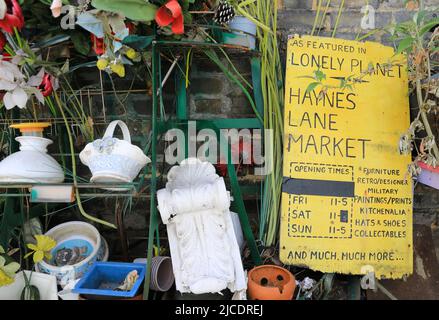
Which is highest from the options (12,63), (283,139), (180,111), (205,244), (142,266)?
(12,63)

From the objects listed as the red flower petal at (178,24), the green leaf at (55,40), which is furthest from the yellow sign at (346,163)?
the green leaf at (55,40)

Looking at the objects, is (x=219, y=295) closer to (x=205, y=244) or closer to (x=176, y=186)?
(x=205, y=244)

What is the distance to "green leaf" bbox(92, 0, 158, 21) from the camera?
1099 millimetres

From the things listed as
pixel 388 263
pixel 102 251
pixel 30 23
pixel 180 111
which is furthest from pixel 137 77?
pixel 388 263

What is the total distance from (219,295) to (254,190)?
50cm

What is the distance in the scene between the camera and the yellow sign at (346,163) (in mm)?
1489

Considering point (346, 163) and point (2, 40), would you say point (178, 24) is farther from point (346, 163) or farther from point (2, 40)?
point (346, 163)

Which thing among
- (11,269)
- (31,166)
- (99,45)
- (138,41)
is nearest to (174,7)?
(138,41)

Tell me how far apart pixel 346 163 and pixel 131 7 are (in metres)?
0.98

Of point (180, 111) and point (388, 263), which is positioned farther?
point (180, 111)

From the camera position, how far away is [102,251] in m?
1.53

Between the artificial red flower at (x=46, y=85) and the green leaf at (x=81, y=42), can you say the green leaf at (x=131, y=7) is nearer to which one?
the green leaf at (x=81, y=42)

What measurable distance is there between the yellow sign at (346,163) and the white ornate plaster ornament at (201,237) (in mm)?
271

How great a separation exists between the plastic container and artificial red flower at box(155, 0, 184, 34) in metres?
0.33
